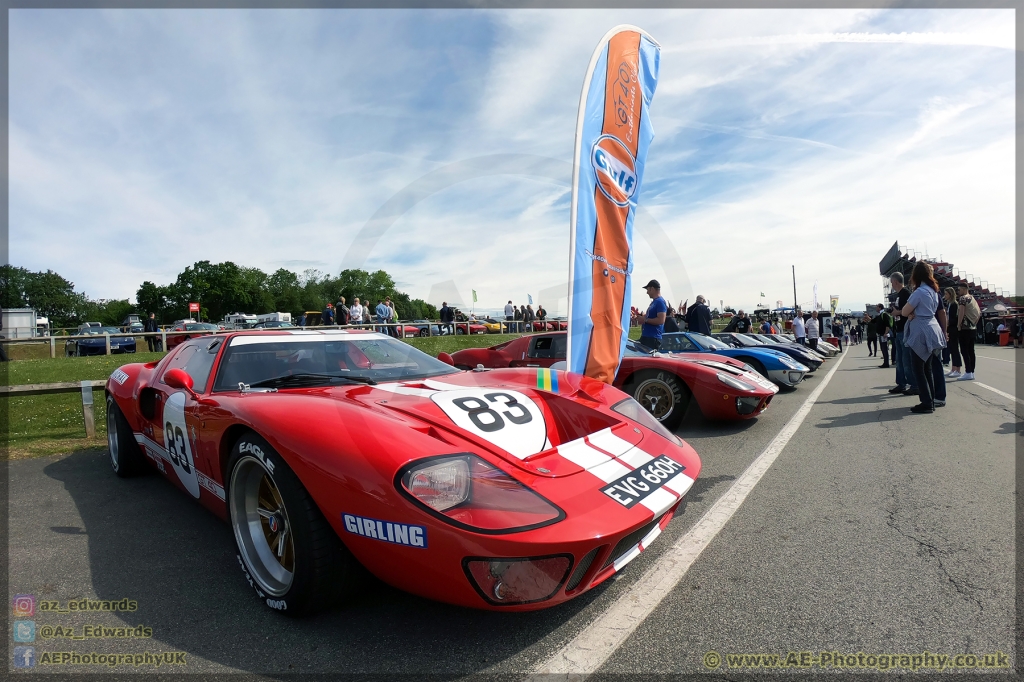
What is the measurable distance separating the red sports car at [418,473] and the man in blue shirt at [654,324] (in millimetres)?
3262

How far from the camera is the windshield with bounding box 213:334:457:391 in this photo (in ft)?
10.1

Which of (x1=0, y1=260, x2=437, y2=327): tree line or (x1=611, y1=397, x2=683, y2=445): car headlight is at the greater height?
(x1=0, y1=260, x2=437, y2=327): tree line

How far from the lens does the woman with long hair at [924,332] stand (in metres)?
5.95

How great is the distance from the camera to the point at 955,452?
4289 millimetres

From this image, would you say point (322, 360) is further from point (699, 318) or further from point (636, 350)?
point (699, 318)

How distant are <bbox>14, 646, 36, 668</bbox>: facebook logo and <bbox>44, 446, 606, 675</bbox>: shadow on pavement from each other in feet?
0.94

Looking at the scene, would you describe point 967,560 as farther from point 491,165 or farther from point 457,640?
point 491,165

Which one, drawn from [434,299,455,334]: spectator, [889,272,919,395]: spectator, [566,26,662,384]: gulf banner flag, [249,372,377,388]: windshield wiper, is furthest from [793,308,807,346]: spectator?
[249,372,377,388]: windshield wiper

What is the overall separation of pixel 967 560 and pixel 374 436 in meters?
2.56

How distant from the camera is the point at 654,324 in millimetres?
6469

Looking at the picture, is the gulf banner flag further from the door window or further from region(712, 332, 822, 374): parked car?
region(712, 332, 822, 374): parked car

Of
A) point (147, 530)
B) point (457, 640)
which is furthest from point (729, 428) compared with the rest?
point (147, 530)

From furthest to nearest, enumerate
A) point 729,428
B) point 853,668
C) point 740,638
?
1. point 729,428
2. point 740,638
3. point 853,668

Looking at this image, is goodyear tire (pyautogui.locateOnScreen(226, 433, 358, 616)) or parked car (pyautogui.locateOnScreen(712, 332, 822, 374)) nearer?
goodyear tire (pyautogui.locateOnScreen(226, 433, 358, 616))
